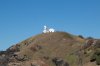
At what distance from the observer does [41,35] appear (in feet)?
392

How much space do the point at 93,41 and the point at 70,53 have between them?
247 inches

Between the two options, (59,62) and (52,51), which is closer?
(59,62)

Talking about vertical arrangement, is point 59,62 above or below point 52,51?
below

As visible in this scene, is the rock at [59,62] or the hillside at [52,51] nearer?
the rock at [59,62]

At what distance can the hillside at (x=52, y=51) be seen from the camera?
85000 mm

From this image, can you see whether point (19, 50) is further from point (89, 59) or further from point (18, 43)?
point (89, 59)

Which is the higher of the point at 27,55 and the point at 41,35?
the point at 41,35

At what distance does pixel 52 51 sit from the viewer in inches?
3981

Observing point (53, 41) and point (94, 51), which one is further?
point (53, 41)

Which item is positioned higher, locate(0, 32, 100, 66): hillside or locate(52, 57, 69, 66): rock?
locate(0, 32, 100, 66): hillside

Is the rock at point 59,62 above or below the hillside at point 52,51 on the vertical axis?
below

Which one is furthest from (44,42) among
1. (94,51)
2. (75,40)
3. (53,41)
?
(94,51)

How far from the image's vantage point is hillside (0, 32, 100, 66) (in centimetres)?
8500

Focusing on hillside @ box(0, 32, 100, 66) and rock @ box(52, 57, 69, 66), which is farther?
hillside @ box(0, 32, 100, 66)
